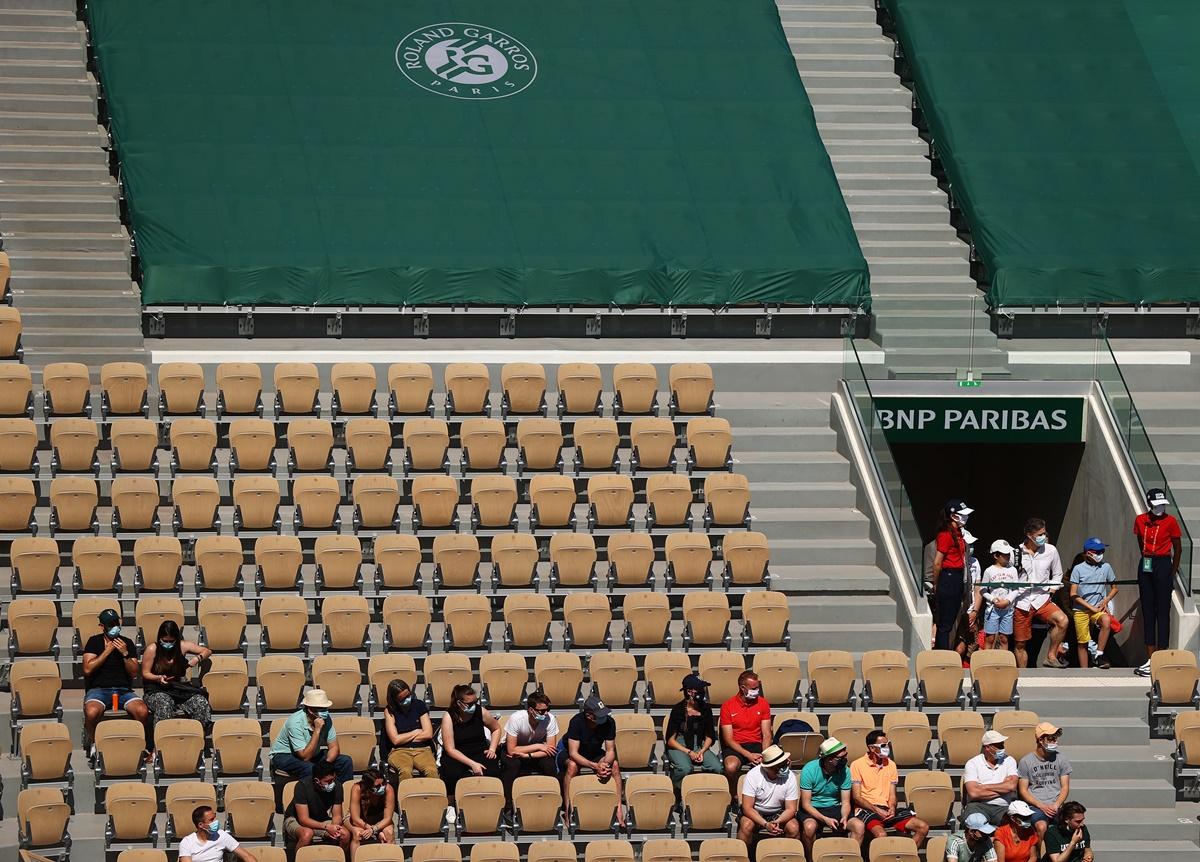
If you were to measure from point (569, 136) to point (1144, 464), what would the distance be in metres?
7.21

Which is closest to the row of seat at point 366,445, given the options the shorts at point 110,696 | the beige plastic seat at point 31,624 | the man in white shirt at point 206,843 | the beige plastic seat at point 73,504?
the beige plastic seat at point 73,504

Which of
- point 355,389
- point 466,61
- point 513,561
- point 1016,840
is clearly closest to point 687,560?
point 513,561

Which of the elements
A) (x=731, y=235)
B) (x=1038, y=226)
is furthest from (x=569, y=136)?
(x=1038, y=226)

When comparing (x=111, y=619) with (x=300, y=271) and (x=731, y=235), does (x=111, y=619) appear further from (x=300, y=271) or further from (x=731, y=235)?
(x=731, y=235)

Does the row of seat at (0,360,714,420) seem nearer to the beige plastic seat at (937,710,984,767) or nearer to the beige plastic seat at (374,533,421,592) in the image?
the beige plastic seat at (374,533,421,592)

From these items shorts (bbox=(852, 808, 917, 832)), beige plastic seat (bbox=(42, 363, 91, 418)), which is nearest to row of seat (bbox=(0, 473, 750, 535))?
beige plastic seat (bbox=(42, 363, 91, 418))

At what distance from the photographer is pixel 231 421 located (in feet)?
65.2

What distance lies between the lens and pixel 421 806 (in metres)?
15.9

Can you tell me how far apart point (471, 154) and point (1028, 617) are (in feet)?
26.2

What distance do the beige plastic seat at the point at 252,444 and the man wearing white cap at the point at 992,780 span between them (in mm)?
6719

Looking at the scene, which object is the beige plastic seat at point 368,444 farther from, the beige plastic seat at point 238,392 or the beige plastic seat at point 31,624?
the beige plastic seat at point 31,624

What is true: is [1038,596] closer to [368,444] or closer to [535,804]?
[535,804]

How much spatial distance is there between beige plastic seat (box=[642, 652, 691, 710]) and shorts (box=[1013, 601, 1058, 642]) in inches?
127

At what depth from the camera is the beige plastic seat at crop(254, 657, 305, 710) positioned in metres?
17.2
